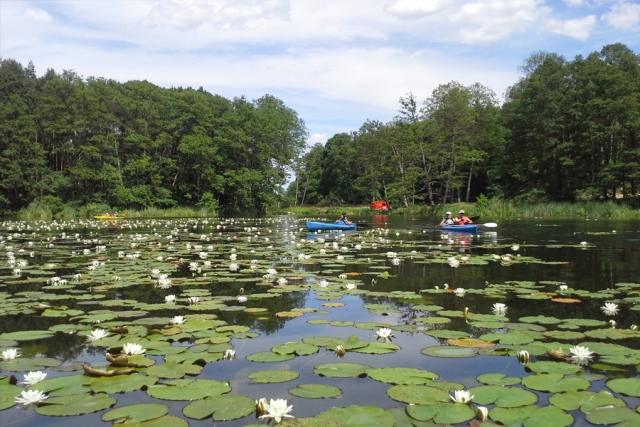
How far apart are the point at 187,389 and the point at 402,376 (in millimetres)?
1363

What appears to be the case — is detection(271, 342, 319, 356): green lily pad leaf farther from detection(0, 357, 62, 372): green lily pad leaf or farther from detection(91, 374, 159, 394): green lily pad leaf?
detection(0, 357, 62, 372): green lily pad leaf

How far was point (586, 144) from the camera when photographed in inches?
1565

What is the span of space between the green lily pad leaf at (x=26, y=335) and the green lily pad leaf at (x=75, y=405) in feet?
4.98

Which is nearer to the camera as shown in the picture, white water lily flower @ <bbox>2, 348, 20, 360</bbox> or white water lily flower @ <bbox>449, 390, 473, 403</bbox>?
white water lily flower @ <bbox>449, 390, 473, 403</bbox>

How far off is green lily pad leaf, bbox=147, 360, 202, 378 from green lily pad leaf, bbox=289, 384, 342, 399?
2.48 ft

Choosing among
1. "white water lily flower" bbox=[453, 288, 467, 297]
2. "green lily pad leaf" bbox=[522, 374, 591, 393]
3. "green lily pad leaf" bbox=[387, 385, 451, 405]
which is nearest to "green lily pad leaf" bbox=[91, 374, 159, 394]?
"green lily pad leaf" bbox=[387, 385, 451, 405]

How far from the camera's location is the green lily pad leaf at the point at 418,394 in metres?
2.74

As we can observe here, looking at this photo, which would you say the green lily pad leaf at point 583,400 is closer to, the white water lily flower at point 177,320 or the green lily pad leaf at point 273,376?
the green lily pad leaf at point 273,376

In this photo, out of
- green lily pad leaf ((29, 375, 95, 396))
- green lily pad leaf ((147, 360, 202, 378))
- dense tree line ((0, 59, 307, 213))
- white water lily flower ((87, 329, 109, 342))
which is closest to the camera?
green lily pad leaf ((29, 375, 95, 396))

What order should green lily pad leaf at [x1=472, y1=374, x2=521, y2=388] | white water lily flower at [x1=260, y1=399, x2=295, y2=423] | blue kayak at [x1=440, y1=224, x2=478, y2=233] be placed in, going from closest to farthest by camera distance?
white water lily flower at [x1=260, y1=399, x2=295, y2=423] < green lily pad leaf at [x1=472, y1=374, x2=521, y2=388] < blue kayak at [x1=440, y1=224, x2=478, y2=233]

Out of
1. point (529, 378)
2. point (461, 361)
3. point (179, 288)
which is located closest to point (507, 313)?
point (461, 361)

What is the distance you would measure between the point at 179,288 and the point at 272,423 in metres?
4.41

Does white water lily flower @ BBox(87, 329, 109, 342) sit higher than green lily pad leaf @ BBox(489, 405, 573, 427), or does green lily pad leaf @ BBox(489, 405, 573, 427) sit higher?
white water lily flower @ BBox(87, 329, 109, 342)

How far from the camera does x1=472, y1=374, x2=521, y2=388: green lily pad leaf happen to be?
3003 mm
